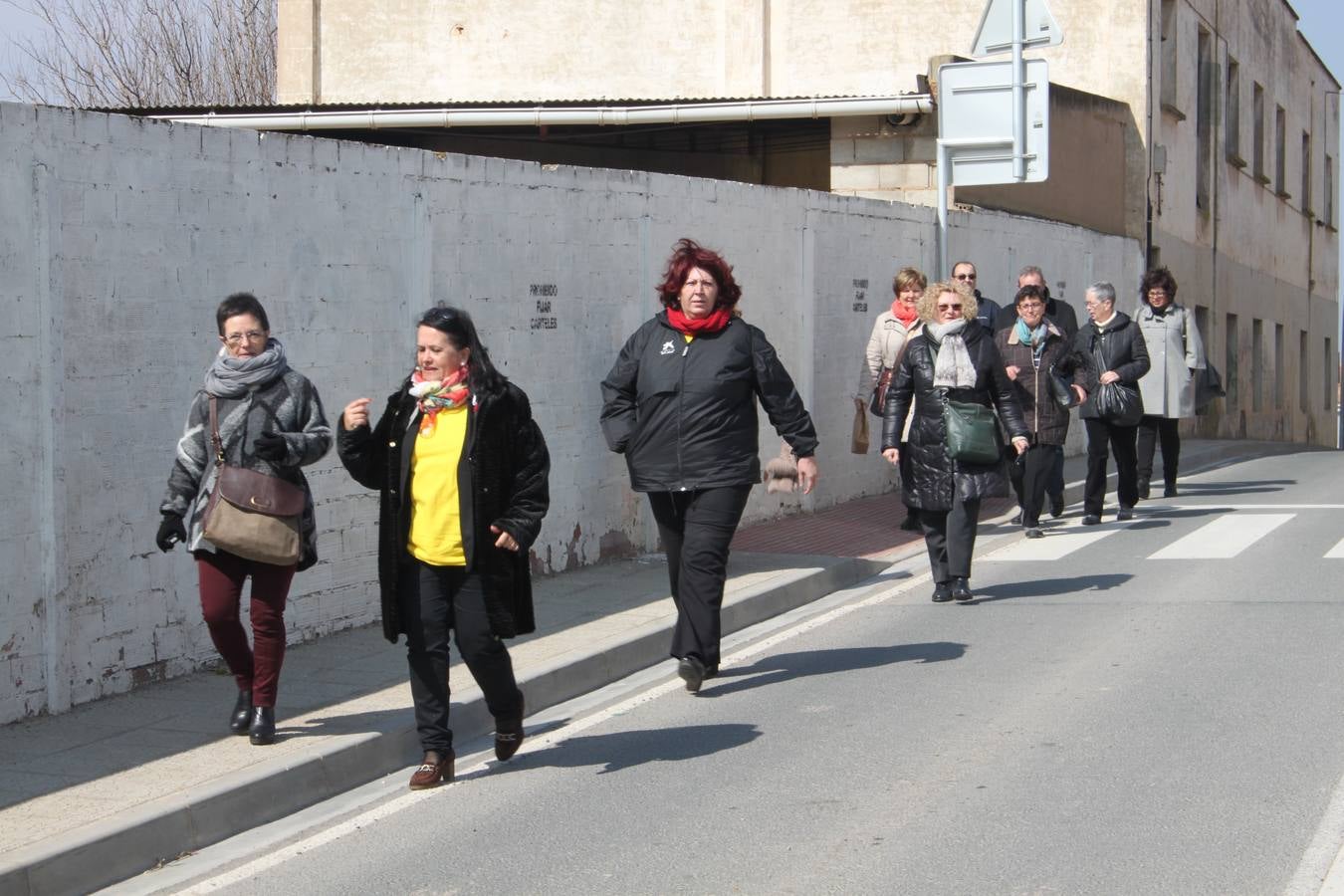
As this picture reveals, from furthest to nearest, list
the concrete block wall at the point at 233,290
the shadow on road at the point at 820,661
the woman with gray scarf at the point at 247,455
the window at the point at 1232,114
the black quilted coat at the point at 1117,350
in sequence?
the window at the point at 1232,114 → the black quilted coat at the point at 1117,350 → the shadow on road at the point at 820,661 → the concrete block wall at the point at 233,290 → the woman with gray scarf at the point at 247,455

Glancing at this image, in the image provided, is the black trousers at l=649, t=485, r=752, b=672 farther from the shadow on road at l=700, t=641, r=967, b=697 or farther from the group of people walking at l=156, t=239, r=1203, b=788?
the shadow on road at l=700, t=641, r=967, b=697

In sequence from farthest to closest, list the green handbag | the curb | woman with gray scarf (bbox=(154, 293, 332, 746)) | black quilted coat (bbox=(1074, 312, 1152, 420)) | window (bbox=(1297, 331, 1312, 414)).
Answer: window (bbox=(1297, 331, 1312, 414))
black quilted coat (bbox=(1074, 312, 1152, 420))
the green handbag
woman with gray scarf (bbox=(154, 293, 332, 746))
the curb

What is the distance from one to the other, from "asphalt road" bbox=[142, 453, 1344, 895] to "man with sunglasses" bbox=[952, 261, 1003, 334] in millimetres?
3585

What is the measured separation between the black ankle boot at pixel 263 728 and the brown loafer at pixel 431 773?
1.89ft

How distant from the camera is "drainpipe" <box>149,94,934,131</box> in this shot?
20328 mm

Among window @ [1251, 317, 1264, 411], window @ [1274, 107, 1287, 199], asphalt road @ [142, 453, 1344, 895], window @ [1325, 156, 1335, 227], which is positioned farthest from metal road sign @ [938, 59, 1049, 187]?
window @ [1325, 156, 1335, 227]

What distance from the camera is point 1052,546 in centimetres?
1272

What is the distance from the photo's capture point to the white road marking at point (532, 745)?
5535 mm

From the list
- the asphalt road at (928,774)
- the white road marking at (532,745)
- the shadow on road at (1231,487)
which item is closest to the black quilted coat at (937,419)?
the asphalt road at (928,774)

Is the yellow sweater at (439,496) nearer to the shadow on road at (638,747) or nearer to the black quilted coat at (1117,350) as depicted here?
the shadow on road at (638,747)

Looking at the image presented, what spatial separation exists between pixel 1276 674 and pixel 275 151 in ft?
16.7

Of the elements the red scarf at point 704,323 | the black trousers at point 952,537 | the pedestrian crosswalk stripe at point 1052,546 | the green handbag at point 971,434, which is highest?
the red scarf at point 704,323

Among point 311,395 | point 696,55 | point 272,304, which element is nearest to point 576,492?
point 272,304

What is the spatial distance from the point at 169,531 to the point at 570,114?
15101 mm
